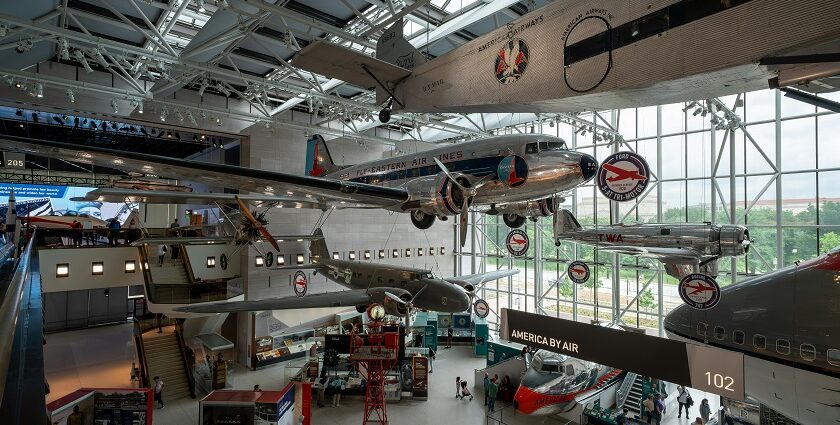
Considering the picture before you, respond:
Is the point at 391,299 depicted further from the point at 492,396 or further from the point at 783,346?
the point at 783,346

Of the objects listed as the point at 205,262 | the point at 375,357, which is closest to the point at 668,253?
the point at 375,357

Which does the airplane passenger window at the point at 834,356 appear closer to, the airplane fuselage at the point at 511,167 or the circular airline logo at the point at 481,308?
the airplane fuselage at the point at 511,167

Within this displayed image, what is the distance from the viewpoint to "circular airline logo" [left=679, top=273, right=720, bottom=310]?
6.68 metres

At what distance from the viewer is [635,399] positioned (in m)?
12.5

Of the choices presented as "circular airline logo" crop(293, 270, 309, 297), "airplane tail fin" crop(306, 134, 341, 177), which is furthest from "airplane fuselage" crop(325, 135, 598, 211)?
"circular airline logo" crop(293, 270, 309, 297)

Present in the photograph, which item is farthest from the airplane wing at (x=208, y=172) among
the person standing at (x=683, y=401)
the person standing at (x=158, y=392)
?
the person standing at (x=683, y=401)

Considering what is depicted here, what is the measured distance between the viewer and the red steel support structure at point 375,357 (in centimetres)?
1083

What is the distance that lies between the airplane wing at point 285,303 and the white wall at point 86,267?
498 centimetres

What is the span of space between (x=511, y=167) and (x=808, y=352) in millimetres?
5051

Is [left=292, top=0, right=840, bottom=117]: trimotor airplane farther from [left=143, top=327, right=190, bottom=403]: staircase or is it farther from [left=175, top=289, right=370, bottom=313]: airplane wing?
[left=143, top=327, right=190, bottom=403]: staircase

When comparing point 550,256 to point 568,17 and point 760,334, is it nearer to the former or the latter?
point 760,334

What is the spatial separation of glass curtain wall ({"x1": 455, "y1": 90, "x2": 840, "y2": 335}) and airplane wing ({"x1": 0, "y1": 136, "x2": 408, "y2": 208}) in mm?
5581

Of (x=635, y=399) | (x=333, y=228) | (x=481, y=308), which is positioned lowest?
(x=635, y=399)

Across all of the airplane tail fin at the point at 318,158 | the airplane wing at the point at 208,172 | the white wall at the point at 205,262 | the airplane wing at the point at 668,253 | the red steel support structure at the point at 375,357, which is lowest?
the red steel support structure at the point at 375,357
